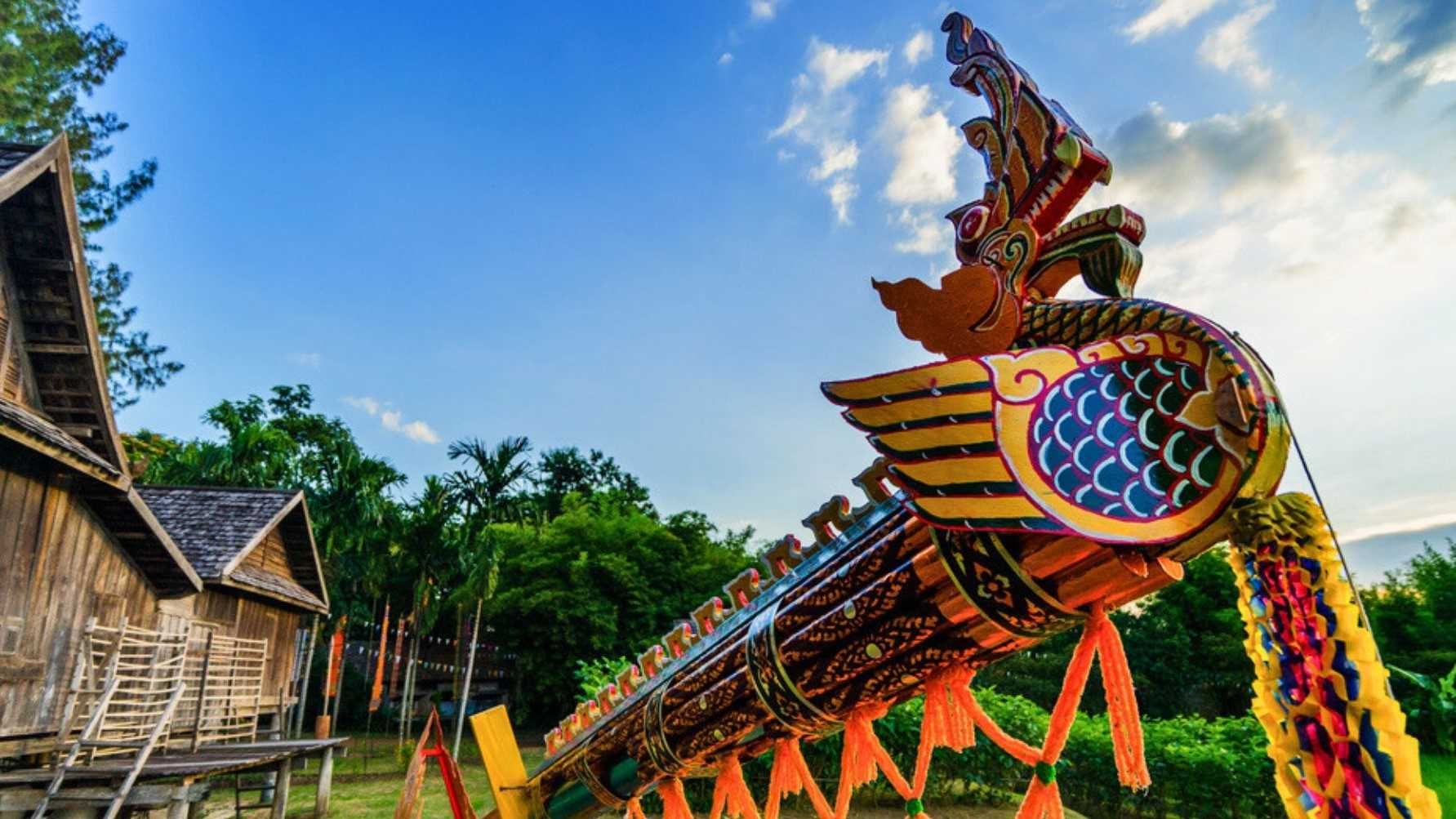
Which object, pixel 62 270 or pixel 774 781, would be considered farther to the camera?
pixel 62 270

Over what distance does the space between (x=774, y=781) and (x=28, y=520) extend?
836 cm

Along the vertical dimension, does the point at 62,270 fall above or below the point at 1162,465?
above

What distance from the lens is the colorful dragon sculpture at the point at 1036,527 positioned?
1.31 m

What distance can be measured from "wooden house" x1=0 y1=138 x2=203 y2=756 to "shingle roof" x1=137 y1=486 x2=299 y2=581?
2774 mm

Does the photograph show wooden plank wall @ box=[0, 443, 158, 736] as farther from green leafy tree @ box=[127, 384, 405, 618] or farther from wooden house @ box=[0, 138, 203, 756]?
green leafy tree @ box=[127, 384, 405, 618]

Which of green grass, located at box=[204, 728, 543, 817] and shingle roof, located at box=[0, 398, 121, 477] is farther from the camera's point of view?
green grass, located at box=[204, 728, 543, 817]

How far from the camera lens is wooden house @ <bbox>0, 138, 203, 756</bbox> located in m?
7.10

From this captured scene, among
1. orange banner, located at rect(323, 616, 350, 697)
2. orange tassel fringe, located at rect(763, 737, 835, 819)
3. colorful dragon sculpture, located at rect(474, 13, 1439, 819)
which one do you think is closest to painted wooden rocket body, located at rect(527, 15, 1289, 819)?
colorful dragon sculpture, located at rect(474, 13, 1439, 819)

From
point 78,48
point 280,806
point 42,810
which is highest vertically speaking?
point 78,48

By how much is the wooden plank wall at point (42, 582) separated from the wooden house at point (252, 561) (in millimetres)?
2462

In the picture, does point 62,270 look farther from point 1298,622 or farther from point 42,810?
point 1298,622

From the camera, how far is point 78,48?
15656 mm

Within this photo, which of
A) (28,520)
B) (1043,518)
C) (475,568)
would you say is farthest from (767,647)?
(475,568)

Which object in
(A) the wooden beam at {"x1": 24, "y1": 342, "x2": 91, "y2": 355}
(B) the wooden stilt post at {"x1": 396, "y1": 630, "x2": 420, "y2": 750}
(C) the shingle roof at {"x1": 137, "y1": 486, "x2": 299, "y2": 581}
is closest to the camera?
(A) the wooden beam at {"x1": 24, "y1": 342, "x2": 91, "y2": 355}
